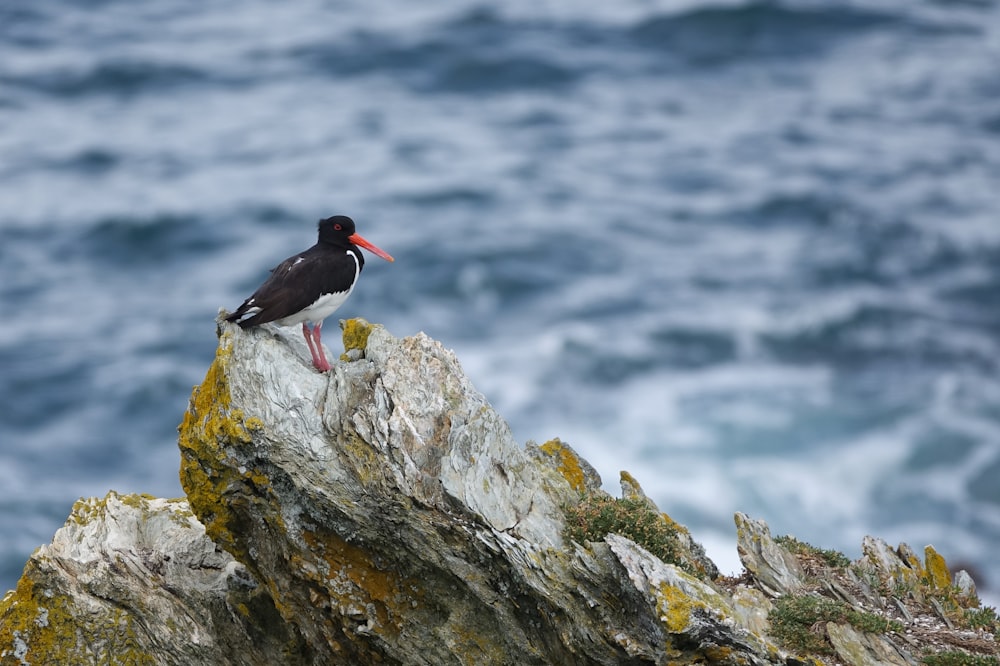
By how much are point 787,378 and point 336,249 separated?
118ft

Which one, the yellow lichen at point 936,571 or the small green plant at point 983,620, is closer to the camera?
the small green plant at point 983,620

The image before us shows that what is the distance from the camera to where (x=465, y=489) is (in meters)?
14.0

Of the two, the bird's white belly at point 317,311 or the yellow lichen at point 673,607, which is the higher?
the bird's white belly at point 317,311

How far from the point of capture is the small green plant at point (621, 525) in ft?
47.2

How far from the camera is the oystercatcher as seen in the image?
628 inches

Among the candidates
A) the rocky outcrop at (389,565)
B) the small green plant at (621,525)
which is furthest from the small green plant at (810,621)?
the small green plant at (621,525)

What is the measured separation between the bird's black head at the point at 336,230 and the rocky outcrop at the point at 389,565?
122 inches

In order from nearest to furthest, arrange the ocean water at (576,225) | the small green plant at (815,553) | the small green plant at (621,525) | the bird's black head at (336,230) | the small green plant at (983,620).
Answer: the small green plant at (621,525)
the small green plant at (983,620)
the small green plant at (815,553)
the bird's black head at (336,230)
the ocean water at (576,225)

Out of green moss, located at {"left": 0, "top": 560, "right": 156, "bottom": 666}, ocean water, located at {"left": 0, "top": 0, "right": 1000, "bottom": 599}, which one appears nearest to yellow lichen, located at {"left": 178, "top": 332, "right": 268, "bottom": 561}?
green moss, located at {"left": 0, "top": 560, "right": 156, "bottom": 666}

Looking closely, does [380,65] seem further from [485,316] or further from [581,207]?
[485,316]

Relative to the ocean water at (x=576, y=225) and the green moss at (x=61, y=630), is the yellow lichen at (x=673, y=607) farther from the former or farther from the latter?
the ocean water at (x=576, y=225)

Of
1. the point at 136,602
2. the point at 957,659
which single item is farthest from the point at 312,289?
the point at 957,659

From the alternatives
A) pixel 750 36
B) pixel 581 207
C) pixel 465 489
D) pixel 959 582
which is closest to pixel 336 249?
pixel 465 489

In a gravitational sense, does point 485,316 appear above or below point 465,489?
above
